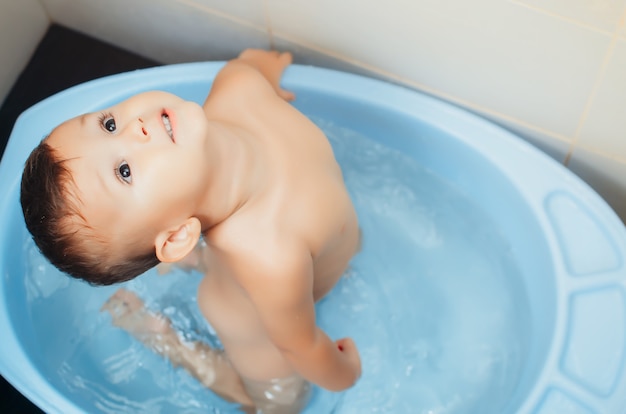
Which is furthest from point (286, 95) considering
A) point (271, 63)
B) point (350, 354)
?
point (350, 354)

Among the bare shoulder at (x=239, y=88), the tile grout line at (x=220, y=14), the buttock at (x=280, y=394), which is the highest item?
the tile grout line at (x=220, y=14)

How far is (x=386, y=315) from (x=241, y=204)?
50cm

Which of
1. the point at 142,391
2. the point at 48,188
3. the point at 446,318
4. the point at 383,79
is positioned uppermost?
the point at 383,79

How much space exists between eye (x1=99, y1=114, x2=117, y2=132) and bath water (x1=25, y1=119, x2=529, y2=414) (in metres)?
0.52

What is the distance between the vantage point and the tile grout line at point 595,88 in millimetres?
1060

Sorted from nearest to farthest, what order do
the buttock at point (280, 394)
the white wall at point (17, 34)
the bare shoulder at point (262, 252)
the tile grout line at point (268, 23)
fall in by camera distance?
the bare shoulder at point (262, 252), the buttock at point (280, 394), the tile grout line at point (268, 23), the white wall at point (17, 34)

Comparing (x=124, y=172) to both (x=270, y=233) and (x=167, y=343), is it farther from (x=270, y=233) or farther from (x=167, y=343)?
(x=167, y=343)

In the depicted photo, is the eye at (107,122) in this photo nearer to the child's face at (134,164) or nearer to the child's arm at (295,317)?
the child's face at (134,164)

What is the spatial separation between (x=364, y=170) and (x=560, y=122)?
40 cm

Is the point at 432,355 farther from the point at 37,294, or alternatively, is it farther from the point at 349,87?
the point at 37,294

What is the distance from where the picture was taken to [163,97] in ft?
3.14

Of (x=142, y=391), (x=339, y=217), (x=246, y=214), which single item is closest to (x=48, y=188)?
(x=246, y=214)

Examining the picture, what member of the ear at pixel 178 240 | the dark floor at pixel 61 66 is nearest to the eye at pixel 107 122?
the ear at pixel 178 240

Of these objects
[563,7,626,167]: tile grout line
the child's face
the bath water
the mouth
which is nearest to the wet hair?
the child's face
